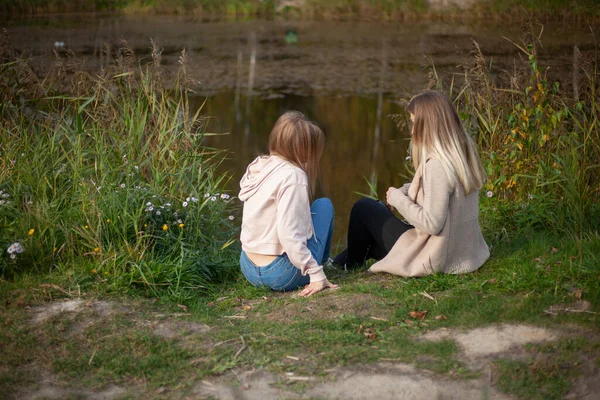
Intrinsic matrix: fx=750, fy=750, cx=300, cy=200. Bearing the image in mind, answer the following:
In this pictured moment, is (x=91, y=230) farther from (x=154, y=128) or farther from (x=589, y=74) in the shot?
(x=589, y=74)

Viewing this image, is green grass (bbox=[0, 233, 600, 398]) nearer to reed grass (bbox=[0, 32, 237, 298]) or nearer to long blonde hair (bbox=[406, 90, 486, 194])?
reed grass (bbox=[0, 32, 237, 298])

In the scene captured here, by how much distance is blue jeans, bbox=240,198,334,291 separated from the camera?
3633 mm

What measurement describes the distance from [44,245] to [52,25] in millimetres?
11971

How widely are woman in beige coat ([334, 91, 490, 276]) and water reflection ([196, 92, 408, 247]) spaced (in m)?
2.01

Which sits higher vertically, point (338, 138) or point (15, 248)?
point (15, 248)

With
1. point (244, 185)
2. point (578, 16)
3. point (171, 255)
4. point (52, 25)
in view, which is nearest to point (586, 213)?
point (244, 185)

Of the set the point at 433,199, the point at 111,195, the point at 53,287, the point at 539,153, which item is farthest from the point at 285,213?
the point at 539,153

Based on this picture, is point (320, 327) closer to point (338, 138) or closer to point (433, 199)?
point (433, 199)

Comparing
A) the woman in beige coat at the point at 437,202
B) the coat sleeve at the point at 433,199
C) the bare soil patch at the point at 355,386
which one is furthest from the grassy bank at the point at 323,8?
the bare soil patch at the point at 355,386

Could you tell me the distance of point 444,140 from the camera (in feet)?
11.3

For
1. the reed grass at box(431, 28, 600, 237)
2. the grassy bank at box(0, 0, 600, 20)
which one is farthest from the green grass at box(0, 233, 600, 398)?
the grassy bank at box(0, 0, 600, 20)

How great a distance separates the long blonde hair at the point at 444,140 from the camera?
3455 millimetres

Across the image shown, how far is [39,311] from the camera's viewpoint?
3.31 m

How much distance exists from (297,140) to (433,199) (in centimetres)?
69
